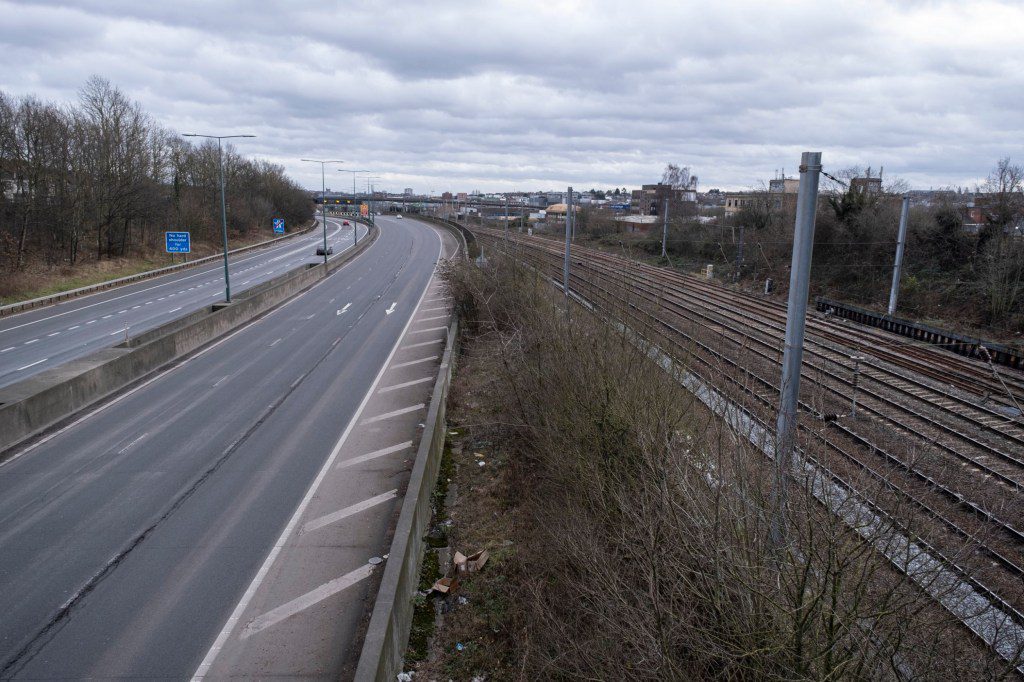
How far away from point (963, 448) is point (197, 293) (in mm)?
45351

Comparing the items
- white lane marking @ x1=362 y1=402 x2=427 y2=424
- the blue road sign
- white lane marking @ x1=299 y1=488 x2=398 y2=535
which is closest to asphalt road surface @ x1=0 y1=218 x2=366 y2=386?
the blue road sign

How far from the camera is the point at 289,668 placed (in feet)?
30.2

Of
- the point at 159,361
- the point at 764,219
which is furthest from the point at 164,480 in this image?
the point at 764,219

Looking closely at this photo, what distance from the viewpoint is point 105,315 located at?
39062mm

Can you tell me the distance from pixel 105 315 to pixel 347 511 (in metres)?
31.8

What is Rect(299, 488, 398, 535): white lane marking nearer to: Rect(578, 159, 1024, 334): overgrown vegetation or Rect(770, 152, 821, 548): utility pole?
Rect(770, 152, 821, 548): utility pole

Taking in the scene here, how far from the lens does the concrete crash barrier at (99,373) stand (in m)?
17.8

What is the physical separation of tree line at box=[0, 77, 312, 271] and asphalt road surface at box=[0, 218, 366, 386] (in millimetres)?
6535

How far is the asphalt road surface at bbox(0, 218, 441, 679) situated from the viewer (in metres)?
9.83

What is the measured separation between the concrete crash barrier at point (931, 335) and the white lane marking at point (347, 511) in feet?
58.9

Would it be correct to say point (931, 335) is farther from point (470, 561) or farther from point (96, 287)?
point (96, 287)

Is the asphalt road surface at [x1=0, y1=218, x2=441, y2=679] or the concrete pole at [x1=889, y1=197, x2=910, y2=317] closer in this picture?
the asphalt road surface at [x1=0, y1=218, x2=441, y2=679]

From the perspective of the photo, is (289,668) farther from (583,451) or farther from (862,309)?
(862,309)

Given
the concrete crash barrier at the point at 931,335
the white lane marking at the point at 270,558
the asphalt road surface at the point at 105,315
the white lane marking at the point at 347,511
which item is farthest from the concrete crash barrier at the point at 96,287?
the concrete crash barrier at the point at 931,335
